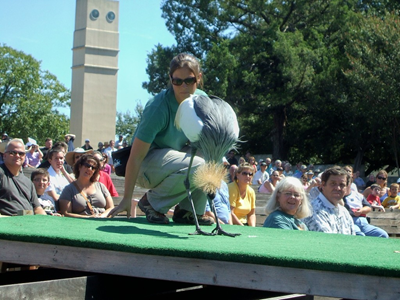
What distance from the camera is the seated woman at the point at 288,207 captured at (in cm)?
589

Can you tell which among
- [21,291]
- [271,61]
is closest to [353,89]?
[271,61]

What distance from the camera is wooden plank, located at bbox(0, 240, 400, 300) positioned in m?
3.25

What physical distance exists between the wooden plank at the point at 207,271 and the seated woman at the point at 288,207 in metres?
2.40

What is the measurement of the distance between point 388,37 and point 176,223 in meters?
24.7

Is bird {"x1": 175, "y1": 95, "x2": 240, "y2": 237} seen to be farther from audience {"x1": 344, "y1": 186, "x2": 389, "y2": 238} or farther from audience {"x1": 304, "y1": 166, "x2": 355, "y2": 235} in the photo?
audience {"x1": 344, "y1": 186, "x2": 389, "y2": 238}

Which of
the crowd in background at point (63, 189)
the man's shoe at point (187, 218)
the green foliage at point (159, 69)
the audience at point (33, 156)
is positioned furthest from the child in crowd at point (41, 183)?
the green foliage at point (159, 69)

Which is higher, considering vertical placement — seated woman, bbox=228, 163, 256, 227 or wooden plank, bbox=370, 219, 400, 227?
seated woman, bbox=228, 163, 256, 227

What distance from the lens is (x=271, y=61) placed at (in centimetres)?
3416

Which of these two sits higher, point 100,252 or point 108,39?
point 108,39

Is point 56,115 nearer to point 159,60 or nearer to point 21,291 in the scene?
point 159,60

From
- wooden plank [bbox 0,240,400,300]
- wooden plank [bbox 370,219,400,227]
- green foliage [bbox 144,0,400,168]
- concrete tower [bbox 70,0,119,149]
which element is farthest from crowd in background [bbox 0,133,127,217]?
concrete tower [bbox 70,0,119,149]

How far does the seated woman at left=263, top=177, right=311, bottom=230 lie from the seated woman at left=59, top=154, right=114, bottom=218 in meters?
2.00

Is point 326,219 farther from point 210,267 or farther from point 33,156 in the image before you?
point 33,156

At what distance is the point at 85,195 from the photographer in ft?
22.9
